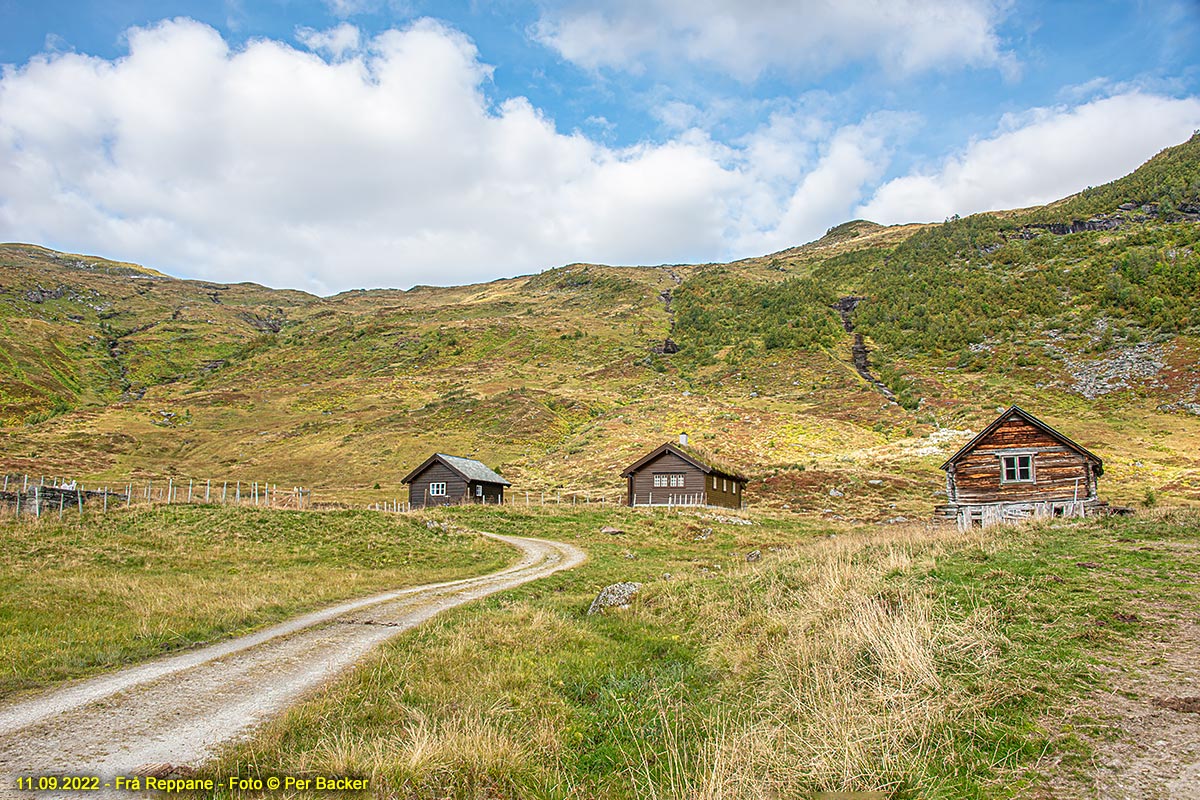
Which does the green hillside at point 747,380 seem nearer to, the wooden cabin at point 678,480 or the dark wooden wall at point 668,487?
the wooden cabin at point 678,480

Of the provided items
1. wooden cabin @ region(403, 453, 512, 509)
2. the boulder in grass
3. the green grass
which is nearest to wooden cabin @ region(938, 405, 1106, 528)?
the boulder in grass

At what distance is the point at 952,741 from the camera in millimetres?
6590

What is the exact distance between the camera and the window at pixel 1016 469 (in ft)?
122

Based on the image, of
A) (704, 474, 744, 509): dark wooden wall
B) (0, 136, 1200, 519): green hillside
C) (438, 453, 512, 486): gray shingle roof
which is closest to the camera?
(704, 474, 744, 509): dark wooden wall

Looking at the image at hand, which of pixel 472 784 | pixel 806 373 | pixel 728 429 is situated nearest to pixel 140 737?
pixel 472 784

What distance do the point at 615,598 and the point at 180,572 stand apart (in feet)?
48.4

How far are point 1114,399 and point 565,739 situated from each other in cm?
9935

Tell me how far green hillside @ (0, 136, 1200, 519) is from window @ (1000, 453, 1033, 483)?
12.7 meters

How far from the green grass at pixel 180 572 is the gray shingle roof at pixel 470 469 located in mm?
20794

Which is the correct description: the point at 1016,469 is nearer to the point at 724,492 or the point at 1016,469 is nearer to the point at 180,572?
the point at 724,492

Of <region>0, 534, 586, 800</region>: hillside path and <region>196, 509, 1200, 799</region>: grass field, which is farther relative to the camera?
<region>0, 534, 586, 800</region>: hillside path

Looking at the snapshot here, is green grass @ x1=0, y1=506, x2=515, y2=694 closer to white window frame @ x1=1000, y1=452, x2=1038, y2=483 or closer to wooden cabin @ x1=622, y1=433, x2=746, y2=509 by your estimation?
wooden cabin @ x1=622, y1=433, x2=746, y2=509

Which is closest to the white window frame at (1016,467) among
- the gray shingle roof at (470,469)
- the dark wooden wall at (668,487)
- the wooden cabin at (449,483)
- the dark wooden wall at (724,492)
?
the dark wooden wall at (724,492)

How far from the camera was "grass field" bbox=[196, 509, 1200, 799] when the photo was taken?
20.7 ft
